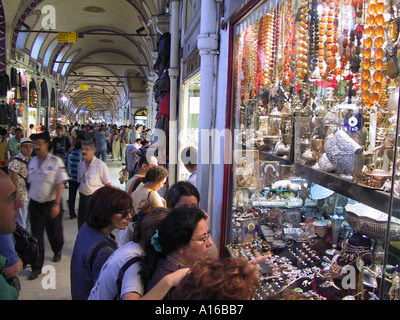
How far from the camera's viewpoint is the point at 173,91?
7.54 meters

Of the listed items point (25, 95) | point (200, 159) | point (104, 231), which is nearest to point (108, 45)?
point (25, 95)

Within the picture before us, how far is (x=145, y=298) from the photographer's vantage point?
147 centimetres

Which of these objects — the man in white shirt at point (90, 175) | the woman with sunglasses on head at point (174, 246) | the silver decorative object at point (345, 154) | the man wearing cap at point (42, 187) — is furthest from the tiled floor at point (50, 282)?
the silver decorative object at point (345, 154)

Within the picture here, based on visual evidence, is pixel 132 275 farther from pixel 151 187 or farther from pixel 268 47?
pixel 268 47

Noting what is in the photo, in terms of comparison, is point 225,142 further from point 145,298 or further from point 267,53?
point 145,298

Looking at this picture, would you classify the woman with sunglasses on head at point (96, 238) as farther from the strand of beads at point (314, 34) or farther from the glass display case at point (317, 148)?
the strand of beads at point (314, 34)

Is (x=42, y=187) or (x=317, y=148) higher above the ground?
(x=317, y=148)

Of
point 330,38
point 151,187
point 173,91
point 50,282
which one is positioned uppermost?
point 173,91

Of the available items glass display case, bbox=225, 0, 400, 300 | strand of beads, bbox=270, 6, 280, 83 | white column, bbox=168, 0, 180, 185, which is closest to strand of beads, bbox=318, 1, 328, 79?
glass display case, bbox=225, 0, 400, 300

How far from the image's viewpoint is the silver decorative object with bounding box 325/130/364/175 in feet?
5.97

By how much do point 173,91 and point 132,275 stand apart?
622 cm

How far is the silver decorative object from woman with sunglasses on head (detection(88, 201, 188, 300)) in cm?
91

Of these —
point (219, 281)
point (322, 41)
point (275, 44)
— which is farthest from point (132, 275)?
point (275, 44)
